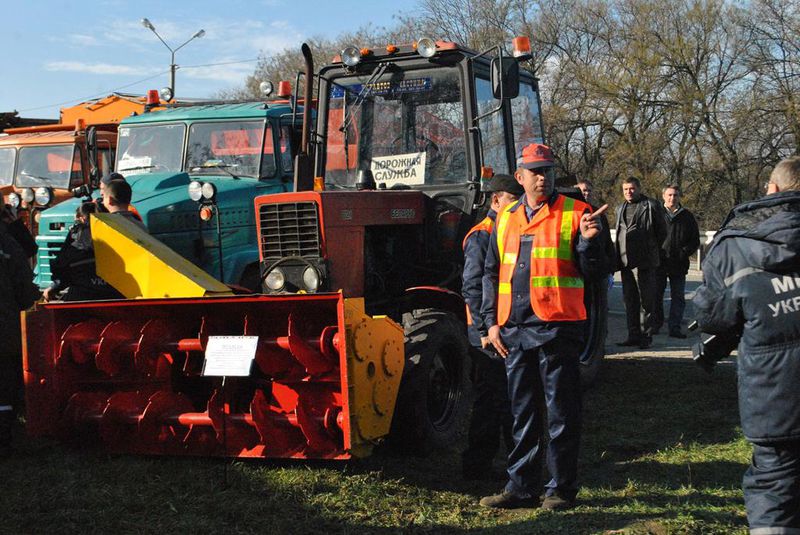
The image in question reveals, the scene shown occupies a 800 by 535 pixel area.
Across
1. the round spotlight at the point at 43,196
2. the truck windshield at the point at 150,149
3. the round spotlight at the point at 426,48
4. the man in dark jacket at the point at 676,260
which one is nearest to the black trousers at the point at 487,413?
the round spotlight at the point at 426,48

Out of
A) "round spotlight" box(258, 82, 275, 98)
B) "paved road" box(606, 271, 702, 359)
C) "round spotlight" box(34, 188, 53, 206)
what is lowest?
"paved road" box(606, 271, 702, 359)

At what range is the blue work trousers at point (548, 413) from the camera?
4.68 metres

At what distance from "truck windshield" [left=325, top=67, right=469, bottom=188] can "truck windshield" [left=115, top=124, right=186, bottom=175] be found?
2.93 meters

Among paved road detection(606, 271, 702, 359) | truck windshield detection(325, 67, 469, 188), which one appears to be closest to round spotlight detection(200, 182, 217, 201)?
truck windshield detection(325, 67, 469, 188)

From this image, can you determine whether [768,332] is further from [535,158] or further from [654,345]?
[654,345]

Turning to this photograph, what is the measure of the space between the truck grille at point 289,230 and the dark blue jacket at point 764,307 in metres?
3.11

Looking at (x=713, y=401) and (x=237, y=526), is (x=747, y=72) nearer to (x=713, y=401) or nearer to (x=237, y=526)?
(x=713, y=401)

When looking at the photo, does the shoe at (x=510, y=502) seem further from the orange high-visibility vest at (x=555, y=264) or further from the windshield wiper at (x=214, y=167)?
the windshield wiper at (x=214, y=167)

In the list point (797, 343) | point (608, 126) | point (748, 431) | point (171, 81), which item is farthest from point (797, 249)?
point (171, 81)

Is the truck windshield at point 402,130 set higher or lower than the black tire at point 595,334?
higher

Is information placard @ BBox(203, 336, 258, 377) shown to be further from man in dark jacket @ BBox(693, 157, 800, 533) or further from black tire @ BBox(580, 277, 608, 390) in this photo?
black tire @ BBox(580, 277, 608, 390)

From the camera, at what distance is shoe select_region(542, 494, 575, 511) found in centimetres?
468

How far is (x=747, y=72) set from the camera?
30.4m

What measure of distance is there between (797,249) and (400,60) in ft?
13.6
